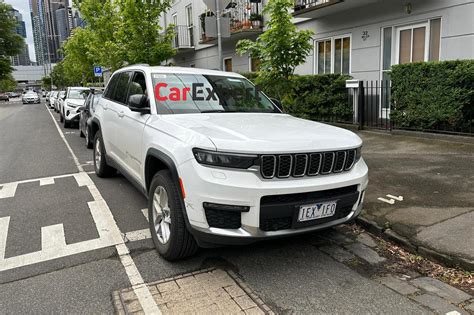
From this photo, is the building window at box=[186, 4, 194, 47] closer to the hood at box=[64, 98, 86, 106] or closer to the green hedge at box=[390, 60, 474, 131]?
the hood at box=[64, 98, 86, 106]

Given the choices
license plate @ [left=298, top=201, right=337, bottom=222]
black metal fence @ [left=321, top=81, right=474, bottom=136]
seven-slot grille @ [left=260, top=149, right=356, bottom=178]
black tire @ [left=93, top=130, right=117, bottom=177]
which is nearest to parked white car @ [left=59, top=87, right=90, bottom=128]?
black tire @ [left=93, top=130, right=117, bottom=177]

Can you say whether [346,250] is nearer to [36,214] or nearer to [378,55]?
[36,214]

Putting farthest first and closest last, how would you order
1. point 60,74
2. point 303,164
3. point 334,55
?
1. point 60,74
2. point 334,55
3. point 303,164

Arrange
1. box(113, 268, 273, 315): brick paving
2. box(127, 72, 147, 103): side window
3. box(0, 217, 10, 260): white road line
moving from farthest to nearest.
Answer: box(127, 72, 147, 103): side window, box(0, 217, 10, 260): white road line, box(113, 268, 273, 315): brick paving

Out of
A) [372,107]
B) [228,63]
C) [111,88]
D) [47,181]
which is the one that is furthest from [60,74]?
[111,88]

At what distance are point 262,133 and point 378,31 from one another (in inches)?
379

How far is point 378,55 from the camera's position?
11773mm

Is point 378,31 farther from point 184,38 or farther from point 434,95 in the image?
point 184,38

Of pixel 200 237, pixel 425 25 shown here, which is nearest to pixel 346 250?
pixel 200 237

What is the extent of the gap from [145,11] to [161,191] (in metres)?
Result: 13.4

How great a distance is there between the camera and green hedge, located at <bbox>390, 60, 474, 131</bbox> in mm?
8164

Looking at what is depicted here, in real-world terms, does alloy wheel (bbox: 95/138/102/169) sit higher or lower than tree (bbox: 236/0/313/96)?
lower

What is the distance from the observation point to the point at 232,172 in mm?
3191

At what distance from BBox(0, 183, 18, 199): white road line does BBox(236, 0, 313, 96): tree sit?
4548mm
